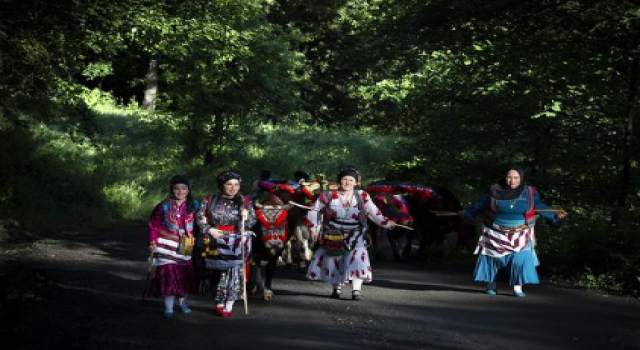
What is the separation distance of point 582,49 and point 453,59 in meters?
3.88

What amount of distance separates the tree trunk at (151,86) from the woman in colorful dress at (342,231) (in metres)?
28.4

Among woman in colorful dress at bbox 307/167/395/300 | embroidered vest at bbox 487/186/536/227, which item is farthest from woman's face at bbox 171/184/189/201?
embroidered vest at bbox 487/186/536/227

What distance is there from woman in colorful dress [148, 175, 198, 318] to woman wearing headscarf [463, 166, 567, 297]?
4.44m

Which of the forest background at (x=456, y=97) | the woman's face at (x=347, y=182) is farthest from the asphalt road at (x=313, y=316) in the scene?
the forest background at (x=456, y=97)

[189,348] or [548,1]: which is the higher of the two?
[548,1]

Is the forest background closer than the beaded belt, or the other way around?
the beaded belt

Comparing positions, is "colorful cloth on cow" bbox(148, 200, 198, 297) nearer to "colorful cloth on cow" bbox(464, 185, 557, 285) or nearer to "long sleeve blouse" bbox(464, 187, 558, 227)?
"colorful cloth on cow" bbox(464, 185, 557, 285)

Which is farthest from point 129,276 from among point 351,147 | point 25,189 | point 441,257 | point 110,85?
point 110,85

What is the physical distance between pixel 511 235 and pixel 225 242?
4.38 metres

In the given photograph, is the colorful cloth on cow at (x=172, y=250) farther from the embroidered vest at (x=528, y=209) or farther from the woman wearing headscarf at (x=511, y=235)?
the embroidered vest at (x=528, y=209)

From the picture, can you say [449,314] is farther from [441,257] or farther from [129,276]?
[441,257]

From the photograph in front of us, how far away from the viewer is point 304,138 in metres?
41.2

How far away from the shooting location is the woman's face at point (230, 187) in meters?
10.9

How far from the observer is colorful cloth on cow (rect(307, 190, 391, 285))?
12258mm
